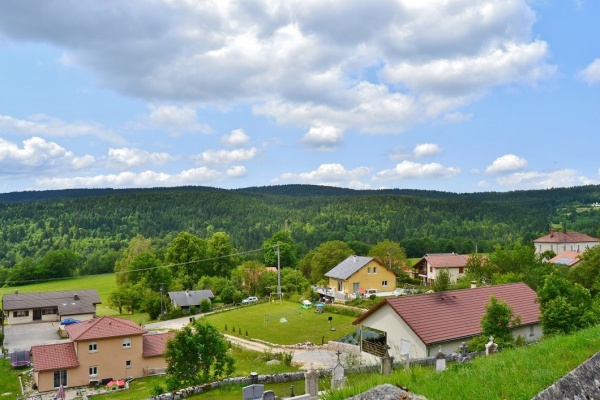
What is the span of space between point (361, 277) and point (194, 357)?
132 ft

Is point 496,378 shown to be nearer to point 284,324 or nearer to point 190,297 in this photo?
point 284,324

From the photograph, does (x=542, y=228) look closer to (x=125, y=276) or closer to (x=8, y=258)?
(x=125, y=276)

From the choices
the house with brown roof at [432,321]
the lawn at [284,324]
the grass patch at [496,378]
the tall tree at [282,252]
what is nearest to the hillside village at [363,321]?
the house with brown roof at [432,321]

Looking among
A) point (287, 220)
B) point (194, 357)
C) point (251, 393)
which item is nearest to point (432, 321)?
point (194, 357)

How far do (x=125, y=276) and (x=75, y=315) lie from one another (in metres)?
12.1

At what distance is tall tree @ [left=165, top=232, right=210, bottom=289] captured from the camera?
7862 centimetres

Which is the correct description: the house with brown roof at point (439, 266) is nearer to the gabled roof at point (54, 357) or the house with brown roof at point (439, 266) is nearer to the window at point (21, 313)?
the gabled roof at point (54, 357)

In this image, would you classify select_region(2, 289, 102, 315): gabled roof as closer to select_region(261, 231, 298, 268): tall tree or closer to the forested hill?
select_region(261, 231, 298, 268): tall tree

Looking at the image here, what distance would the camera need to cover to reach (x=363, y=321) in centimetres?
2642

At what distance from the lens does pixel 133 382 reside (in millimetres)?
32938

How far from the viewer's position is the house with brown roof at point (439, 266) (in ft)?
237

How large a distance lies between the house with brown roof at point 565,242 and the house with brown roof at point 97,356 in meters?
79.7

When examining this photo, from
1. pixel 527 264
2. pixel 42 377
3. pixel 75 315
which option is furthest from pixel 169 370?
pixel 75 315

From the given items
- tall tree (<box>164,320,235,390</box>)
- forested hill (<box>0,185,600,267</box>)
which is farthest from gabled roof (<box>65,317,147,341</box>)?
forested hill (<box>0,185,600,267</box>)
